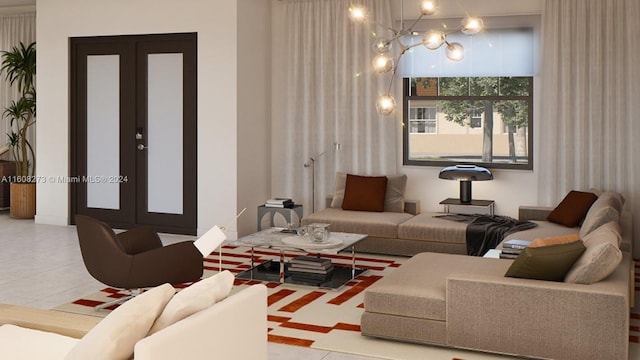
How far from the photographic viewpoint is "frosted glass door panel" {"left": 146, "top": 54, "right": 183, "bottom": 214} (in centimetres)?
848

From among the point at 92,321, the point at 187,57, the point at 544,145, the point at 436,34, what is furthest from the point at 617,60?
the point at 92,321

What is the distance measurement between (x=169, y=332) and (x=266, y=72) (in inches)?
247

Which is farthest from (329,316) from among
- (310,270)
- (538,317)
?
(538,317)

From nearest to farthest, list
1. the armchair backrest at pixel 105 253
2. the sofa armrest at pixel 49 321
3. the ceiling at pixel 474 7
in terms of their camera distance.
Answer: the sofa armrest at pixel 49 321 → the armchair backrest at pixel 105 253 → the ceiling at pixel 474 7

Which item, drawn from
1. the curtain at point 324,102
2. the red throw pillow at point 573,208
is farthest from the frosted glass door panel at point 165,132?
the red throw pillow at point 573,208

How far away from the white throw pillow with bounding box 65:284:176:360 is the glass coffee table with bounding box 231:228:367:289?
3.08m

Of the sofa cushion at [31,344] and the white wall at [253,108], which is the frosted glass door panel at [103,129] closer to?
the white wall at [253,108]

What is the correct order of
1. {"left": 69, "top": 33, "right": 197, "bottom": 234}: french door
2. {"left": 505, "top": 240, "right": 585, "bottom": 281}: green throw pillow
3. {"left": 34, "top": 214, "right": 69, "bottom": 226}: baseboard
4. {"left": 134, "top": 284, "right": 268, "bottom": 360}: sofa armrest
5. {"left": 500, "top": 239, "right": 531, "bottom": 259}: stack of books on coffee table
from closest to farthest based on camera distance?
{"left": 134, "top": 284, "right": 268, "bottom": 360}: sofa armrest, {"left": 505, "top": 240, "right": 585, "bottom": 281}: green throw pillow, {"left": 500, "top": 239, "right": 531, "bottom": 259}: stack of books on coffee table, {"left": 69, "top": 33, "right": 197, "bottom": 234}: french door, {"left": 34, "top": 214, "right": 69, "bottom": 226}: baseboard

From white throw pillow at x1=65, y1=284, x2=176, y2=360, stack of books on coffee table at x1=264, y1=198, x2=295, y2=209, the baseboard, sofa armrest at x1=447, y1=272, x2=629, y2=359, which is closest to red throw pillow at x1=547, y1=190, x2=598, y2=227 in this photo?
sofa armrest at x1=447, y1=272, x2=629, y2=359

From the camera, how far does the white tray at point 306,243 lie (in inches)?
231

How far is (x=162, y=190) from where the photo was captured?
862 centimetres

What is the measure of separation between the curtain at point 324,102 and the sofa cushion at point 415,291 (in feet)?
10.7

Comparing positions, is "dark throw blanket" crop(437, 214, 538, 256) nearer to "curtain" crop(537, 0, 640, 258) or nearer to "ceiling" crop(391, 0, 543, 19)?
"curtain" crop(537, 0, 640, 258)

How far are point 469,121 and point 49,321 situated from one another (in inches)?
216
